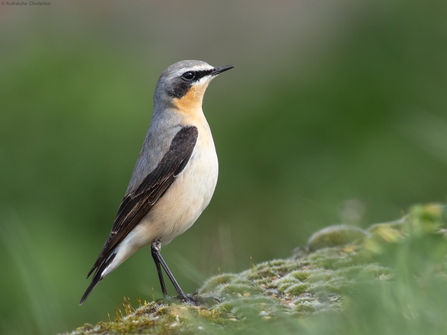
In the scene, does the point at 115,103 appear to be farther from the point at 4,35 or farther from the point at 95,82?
the point at 4,35

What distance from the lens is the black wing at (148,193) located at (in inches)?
304

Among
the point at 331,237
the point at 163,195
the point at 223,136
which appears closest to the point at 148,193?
the point at 163,195

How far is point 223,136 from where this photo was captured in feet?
53.3

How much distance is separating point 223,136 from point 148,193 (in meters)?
8.56

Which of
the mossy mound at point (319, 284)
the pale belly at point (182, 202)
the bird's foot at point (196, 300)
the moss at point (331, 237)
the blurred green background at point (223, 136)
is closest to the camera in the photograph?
the mossy mound at point (319, 284)

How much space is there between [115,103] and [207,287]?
8.11 metres

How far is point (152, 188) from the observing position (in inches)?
307

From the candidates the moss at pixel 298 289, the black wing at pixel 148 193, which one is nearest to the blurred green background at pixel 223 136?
the black wing at pixel 148 193

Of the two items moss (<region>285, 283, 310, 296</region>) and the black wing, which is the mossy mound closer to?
moss (<region>285, 283, 310, 296</region>)

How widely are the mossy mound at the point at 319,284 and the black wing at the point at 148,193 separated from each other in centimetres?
109

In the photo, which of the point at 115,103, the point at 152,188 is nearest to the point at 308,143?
the point at 115,103

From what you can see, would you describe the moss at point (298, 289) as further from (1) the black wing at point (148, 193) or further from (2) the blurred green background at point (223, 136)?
(2) the blurred green background at point (223, 136)

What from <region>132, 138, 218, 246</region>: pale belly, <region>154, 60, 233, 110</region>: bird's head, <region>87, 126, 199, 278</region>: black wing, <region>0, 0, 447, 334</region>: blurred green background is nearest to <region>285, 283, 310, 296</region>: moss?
<region>132, 138, 218, 246</region>: pale belly

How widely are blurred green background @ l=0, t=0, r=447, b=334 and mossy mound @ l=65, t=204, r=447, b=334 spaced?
4.76 ft
